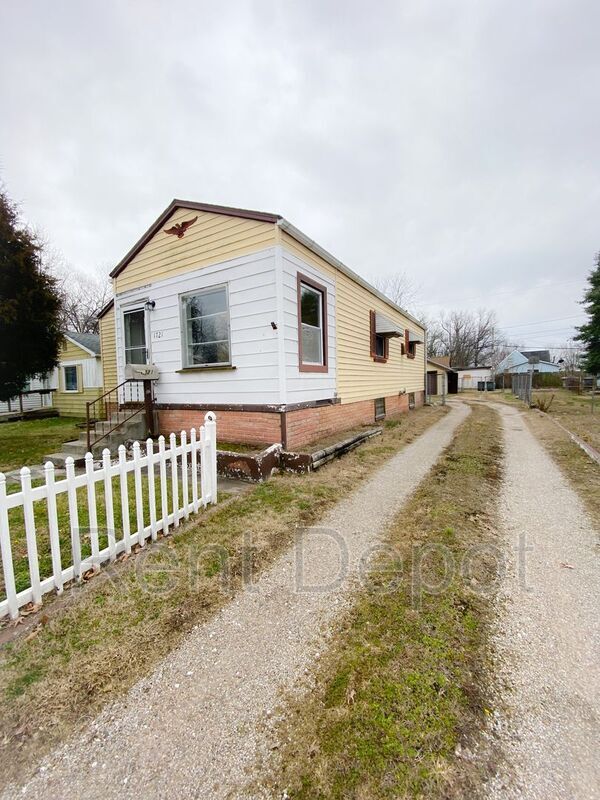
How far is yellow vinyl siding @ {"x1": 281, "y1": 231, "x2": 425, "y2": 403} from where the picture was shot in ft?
25.6

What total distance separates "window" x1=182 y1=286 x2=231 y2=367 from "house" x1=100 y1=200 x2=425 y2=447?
0.07ft

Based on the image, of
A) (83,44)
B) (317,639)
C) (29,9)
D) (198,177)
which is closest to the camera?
(317,639)

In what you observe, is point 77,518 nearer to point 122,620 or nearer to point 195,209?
point 122,620

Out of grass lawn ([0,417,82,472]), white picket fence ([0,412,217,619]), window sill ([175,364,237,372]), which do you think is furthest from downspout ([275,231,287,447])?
grass lawn ([0,417,82,472])

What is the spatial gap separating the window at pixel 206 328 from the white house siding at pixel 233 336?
151 millimetres

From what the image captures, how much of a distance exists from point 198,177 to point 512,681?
15500mm

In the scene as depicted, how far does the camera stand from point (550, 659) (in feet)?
6.48

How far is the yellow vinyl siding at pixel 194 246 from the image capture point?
624 cm

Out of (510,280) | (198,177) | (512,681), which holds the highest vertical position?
(510,280)

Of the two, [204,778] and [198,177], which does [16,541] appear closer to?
[204,778]

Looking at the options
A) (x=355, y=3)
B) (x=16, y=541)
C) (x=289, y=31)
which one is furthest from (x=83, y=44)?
(x=16, y=541)

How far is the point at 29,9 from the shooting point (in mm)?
6285

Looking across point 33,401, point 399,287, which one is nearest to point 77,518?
point 33,401

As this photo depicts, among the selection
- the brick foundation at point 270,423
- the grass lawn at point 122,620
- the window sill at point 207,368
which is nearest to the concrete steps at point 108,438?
the brick foundation at point 270,423
